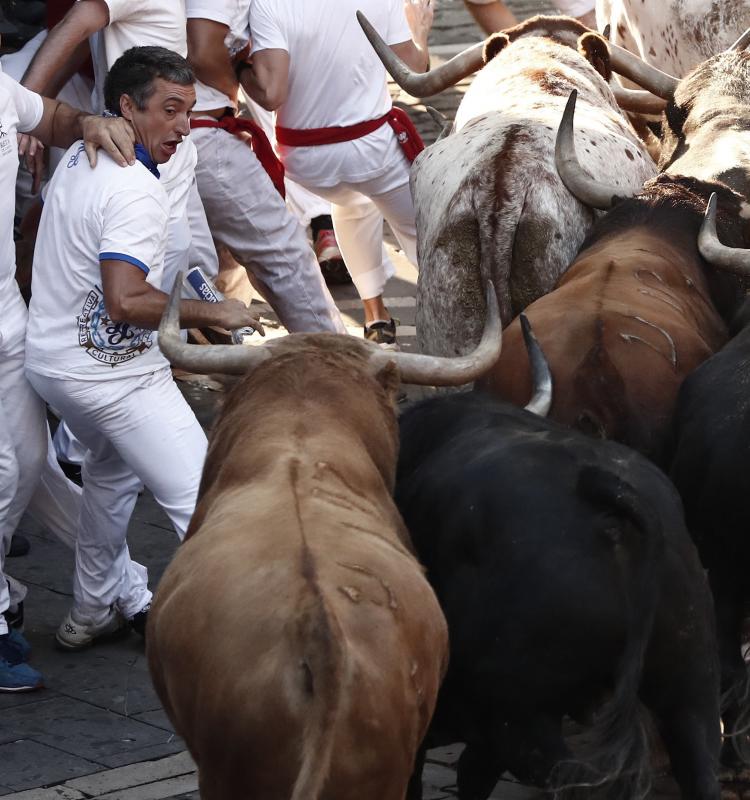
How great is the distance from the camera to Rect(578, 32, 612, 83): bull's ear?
7793 mm

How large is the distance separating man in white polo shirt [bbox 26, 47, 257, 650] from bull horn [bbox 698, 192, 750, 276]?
1.82m

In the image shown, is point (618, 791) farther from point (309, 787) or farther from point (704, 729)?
point (309, 787)

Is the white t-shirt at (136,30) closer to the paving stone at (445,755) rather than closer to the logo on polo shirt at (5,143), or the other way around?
the logo on polo shirt at (5,143)

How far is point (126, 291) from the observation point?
17.6 feet

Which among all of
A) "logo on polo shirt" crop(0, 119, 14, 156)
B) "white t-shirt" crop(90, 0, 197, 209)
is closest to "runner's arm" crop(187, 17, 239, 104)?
"white t-shirt" crop(90, 0, 197, 209)

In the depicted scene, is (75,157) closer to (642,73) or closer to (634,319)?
(634,319)

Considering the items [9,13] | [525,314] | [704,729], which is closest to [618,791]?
[704,729]

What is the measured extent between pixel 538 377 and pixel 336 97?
12.4 feet

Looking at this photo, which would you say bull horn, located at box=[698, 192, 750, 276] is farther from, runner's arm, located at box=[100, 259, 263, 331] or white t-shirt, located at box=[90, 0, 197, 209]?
white t-shirt, located at box=[90, 0, 197, 209]

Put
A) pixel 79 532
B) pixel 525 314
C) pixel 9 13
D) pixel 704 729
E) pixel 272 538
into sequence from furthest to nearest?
pixel 9 13, pixel 79 532, pixel 525 314, pixel 704 729, pixel 272 538

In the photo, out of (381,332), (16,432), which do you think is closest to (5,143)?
(16,432)

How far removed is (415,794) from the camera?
4191mm

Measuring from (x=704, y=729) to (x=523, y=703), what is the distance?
1.49 feet

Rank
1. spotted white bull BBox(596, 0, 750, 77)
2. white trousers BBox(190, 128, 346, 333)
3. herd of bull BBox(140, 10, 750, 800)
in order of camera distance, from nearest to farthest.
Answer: herd of bull BBox(140, 10, 750, 800)
white trousers BBox(190, 128, 346, 333)
spotted white bull BBox(596, 0, 750, 77)
